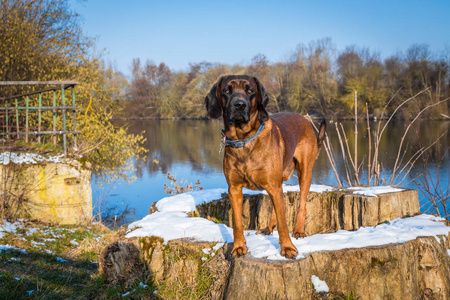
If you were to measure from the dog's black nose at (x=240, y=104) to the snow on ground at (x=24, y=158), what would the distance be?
20.0 ft

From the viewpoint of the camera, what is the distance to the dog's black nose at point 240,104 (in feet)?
9.05

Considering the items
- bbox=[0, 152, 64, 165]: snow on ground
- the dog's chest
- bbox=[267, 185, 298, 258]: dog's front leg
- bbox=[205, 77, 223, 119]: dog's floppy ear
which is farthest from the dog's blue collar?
bbox=[0, 152, 64, 165]: snow on ground

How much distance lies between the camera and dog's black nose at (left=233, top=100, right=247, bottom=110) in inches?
109

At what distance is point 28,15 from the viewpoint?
42.3 feet

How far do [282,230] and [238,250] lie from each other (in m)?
0.41

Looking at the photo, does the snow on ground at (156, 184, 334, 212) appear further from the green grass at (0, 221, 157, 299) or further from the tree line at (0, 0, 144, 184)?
the tree line at (0, 0, 144, 184)

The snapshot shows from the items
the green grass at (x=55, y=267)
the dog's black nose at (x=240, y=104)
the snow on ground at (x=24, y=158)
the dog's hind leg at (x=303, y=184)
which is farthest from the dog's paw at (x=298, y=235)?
the snow on ground at (x=24, y=158)

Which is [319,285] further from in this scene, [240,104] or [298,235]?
[240,104]

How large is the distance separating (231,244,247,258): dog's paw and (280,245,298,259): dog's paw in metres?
0.32

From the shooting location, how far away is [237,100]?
278 centimetres

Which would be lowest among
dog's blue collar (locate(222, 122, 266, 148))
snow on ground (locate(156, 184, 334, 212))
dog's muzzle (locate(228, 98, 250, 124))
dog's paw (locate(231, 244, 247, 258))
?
dog's paw (locate(231, 244, 247, 258))

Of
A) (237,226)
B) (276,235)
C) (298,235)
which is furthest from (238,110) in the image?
(298,235)

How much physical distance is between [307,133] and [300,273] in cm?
199

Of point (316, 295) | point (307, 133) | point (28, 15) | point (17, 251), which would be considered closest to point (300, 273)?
point (316, 295)
